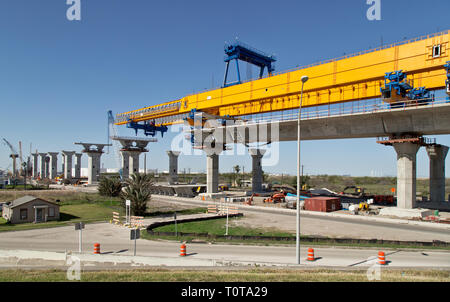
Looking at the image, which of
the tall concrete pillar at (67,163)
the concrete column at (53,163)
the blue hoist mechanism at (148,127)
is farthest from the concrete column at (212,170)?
the concrete column at (53,163)

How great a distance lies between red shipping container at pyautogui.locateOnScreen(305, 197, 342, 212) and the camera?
119ft

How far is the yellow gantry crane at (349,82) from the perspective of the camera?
Result: 90.9ft

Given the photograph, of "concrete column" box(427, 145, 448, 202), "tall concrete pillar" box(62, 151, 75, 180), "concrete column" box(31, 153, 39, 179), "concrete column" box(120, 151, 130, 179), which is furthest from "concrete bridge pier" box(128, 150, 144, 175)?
"concrete column" box(31, 153, 39, 179)

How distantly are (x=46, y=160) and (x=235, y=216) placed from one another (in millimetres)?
135156

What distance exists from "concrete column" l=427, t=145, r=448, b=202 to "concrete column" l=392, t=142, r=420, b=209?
11.5 m

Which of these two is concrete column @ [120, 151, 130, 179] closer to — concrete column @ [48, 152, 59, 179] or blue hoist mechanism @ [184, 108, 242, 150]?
blue hoist mechanism @ [184, 108, 242, 150]

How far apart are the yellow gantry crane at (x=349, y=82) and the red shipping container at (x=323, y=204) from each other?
1173cm

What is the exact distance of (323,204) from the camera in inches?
1425

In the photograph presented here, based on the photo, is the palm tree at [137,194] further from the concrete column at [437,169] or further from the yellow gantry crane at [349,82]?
the concrete column at [437,169]

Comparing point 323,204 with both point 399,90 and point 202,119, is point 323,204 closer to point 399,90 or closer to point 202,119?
point 399,90

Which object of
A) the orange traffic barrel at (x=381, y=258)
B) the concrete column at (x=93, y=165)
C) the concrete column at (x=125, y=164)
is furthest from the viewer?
the concrete column at (x=93, y=165)

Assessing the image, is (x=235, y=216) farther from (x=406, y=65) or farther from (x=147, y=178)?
(x=406, y=65)
